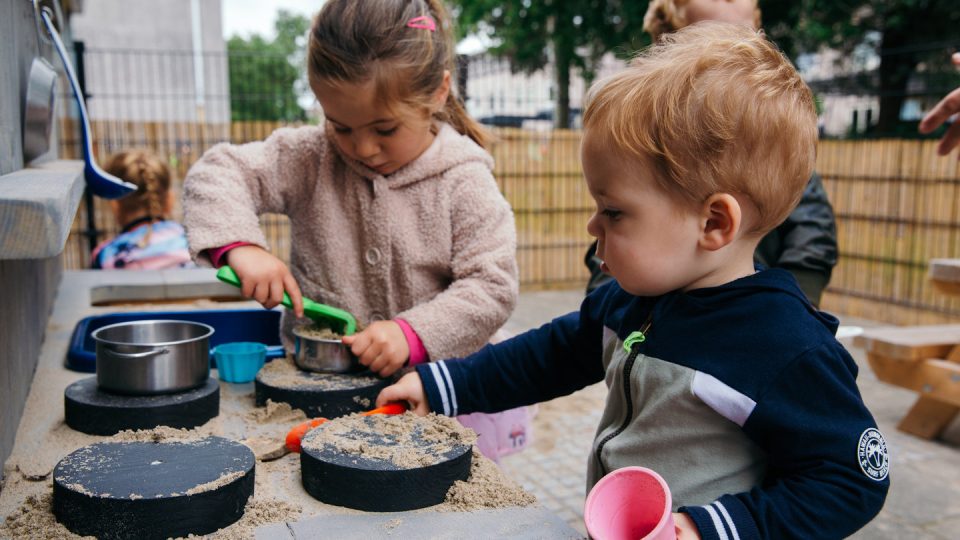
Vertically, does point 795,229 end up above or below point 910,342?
above

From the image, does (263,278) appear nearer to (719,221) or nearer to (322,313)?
(322,313)

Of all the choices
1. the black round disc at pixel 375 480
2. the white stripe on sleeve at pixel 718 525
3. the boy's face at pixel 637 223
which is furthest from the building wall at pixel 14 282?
the white stripe on sleeve at pixel 718 525

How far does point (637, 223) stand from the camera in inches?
41.9

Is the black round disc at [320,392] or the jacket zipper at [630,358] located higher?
the jacket zipper at [630,358]

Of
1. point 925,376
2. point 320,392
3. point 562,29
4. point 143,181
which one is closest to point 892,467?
point 925,376

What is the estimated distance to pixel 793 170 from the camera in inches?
42.3

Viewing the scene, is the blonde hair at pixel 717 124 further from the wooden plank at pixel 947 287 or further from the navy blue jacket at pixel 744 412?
the wooden plank at pixel 947 287

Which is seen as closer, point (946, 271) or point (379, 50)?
point (379, 50)

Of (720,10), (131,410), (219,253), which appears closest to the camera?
(131,410)

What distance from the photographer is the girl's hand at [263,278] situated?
5.12ft

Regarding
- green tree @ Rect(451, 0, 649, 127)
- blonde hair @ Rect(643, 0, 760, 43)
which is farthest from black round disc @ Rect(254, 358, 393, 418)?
green tree @ Rect(451, 0, 649, 127)

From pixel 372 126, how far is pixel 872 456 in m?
1.11

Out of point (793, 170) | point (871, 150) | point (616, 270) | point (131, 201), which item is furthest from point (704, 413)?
point (871, 150)

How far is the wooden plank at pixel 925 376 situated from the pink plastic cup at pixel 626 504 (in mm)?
3631
